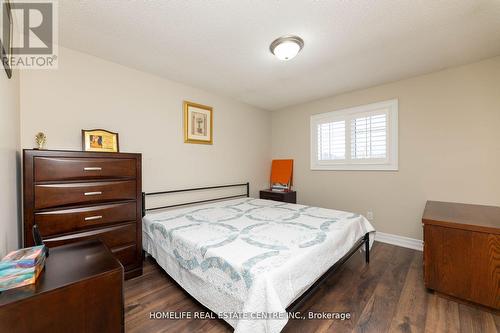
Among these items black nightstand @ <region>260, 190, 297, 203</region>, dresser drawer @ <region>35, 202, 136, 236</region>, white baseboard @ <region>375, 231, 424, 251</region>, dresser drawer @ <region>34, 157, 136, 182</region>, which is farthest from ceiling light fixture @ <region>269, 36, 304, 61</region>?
white baseboard @ <region>375, 231, 424, 251</region>

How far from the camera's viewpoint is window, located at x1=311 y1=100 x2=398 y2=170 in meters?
3.04

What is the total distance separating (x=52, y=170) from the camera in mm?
1663

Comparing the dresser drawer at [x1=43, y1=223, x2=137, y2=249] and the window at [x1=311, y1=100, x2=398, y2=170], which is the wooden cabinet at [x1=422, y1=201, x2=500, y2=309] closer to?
the window at [x1=311, y1=100, x2=398, y2=170]

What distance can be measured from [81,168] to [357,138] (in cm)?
358

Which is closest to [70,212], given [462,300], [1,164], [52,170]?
[52,170]

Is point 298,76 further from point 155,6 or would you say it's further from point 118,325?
point 118,325

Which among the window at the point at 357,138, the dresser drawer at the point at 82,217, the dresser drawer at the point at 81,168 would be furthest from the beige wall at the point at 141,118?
the window at the point at 357,138

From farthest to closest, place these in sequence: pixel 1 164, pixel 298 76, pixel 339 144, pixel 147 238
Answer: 1. pixel 339 144
2. pixel 298 76
3. pixel 147 238
4. pixel 1 164

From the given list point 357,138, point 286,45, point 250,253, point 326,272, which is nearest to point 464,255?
point 326,272

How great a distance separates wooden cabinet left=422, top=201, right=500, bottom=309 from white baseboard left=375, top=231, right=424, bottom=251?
1.04 metres

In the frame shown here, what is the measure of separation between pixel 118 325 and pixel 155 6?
6.90 feet

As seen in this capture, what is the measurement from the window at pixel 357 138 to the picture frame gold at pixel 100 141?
3.10 meters

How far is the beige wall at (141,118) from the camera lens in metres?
2.02

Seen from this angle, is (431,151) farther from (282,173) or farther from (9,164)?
(9,164)
